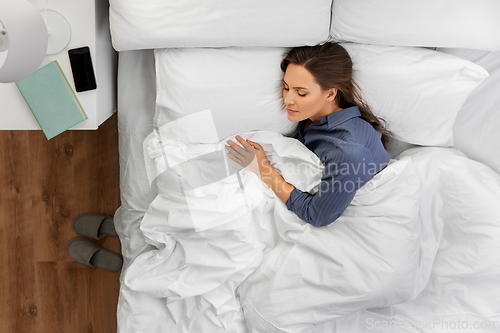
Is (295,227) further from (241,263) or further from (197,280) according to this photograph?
(197,280)

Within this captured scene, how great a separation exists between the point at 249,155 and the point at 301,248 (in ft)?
1.12

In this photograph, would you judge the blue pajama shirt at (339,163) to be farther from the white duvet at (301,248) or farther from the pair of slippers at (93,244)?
the pair of slippers at (93,244)

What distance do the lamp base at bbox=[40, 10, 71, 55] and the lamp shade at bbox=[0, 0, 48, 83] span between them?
8.3 inches

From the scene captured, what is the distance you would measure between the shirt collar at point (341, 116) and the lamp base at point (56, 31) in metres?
0.78

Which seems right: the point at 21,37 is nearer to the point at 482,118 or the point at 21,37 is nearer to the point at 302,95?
the point at 302,95

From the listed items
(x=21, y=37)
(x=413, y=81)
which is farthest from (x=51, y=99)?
(x=413, y=81)

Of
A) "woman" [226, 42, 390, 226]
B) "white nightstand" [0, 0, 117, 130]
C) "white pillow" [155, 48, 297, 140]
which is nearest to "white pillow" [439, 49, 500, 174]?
"woman" [226, 42, 390, 226]

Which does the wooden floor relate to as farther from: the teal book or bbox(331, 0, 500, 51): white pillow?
bbox(331, 0, 500, 51): white pillow

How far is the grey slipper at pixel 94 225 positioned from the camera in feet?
4.65

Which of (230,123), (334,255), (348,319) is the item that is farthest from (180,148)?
(348,319)

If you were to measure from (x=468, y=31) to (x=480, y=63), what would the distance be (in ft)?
0.55

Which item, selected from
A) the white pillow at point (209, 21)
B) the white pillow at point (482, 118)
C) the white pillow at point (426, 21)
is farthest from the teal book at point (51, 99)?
the white pillow at point (482, 118)

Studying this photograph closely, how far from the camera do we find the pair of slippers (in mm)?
1418

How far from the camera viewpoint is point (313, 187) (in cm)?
107
